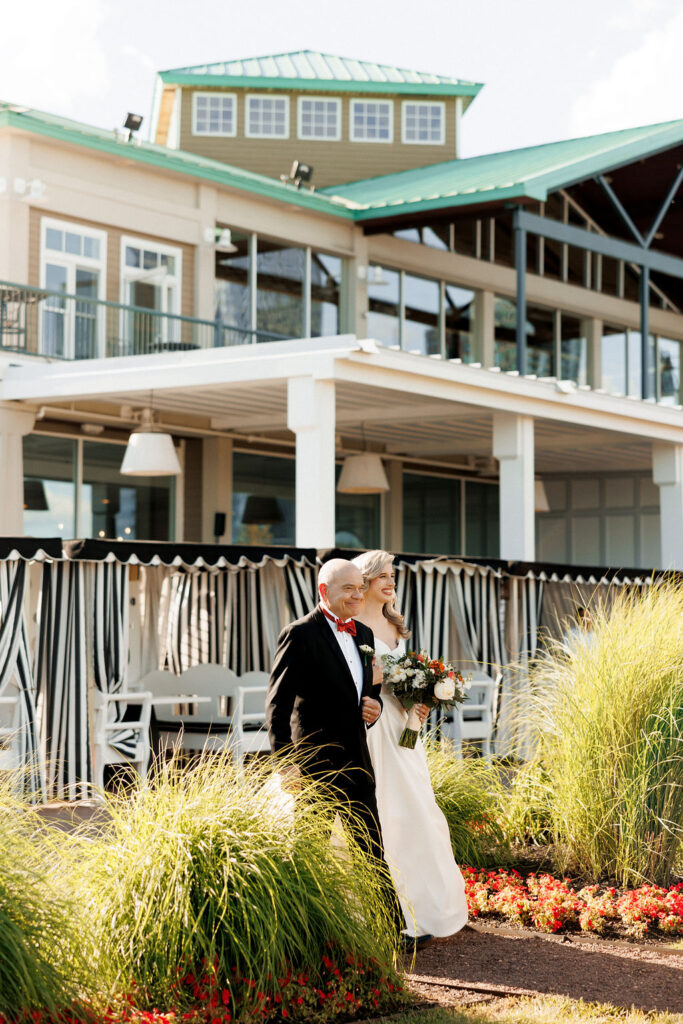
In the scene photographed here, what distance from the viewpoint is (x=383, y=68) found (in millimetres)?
26219

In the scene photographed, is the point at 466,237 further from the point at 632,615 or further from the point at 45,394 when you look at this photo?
the point at 632,615

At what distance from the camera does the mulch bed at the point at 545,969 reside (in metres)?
5.36

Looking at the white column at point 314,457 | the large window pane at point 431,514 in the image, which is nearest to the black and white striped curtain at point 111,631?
the white column at point 314,457

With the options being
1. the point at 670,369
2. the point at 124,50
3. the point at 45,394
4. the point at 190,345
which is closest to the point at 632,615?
the point at 45,394

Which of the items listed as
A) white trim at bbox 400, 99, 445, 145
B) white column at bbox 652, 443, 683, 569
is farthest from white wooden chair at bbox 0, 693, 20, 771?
white trim at bbox 400, 99, 445, 145

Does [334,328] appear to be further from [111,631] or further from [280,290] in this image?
[111,631]

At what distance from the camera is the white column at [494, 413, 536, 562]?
15.1 metres

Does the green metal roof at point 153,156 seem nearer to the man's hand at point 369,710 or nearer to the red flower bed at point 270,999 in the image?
the man's hand at point 369,710

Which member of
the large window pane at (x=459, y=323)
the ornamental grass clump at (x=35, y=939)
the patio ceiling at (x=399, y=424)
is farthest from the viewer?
the large window pane at (x=459, y=323)

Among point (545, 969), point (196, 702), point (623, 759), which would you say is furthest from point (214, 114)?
point (545, 969)

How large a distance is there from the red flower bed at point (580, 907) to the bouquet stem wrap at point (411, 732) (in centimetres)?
110

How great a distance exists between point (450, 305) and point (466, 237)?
47.6 inches

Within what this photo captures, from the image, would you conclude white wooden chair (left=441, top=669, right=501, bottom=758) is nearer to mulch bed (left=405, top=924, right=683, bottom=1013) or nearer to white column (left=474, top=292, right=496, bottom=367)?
mulch bed (left=405, top=924, right=683, bottom=1013)

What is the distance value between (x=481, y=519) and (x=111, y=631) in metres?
13.5
